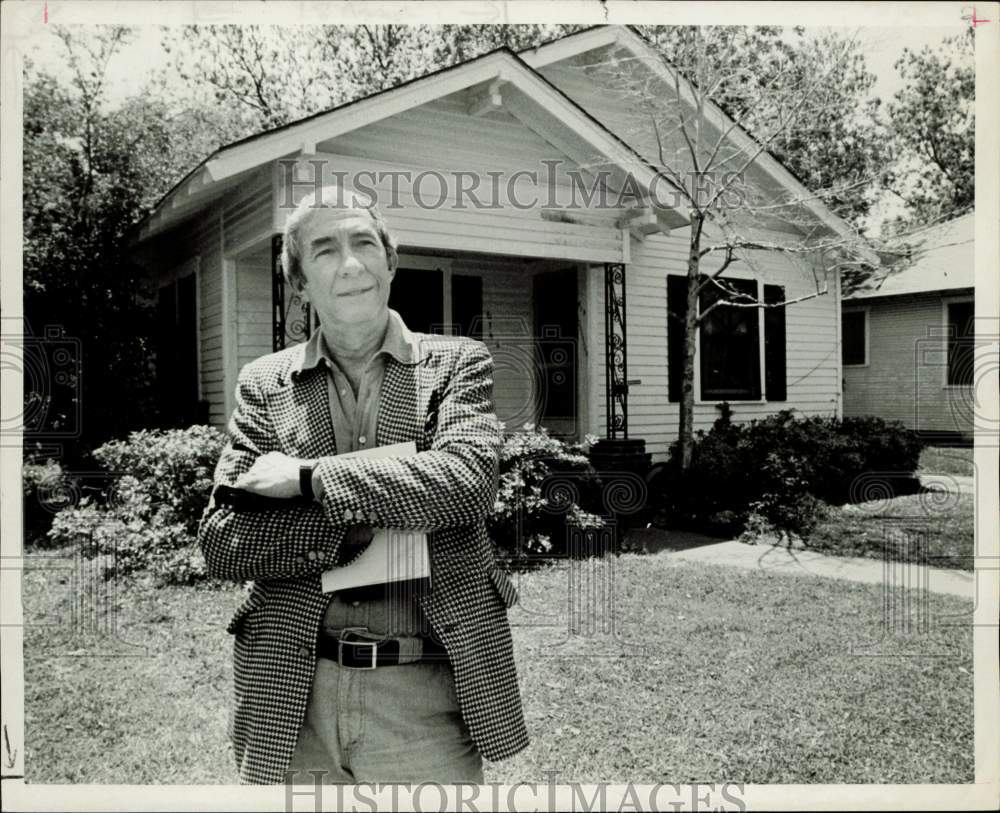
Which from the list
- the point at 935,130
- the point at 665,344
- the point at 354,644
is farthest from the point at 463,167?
the point at 354,644

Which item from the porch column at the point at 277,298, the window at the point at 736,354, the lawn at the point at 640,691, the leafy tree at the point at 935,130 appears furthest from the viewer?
the window at the point at 736,354

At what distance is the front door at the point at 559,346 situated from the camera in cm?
779

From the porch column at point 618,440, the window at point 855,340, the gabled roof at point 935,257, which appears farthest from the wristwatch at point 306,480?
the window at point 855,340

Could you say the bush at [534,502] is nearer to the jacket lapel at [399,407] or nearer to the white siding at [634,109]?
the white siding at [634,109]

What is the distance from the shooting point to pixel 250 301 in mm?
6699

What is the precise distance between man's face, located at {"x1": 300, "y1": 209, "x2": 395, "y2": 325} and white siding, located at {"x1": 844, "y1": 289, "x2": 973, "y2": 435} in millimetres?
1938

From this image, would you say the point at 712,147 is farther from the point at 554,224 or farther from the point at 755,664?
the point at 755,664

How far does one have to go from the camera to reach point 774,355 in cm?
802

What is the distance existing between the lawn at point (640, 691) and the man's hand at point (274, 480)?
1490mm

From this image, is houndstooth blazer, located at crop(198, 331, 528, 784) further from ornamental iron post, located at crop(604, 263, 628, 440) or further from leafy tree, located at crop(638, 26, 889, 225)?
ornamental iron post, located at crop(604, 263, 628, 440)

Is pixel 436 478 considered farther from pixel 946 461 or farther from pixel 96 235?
pixel 96 235

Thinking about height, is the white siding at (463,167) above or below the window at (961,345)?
above

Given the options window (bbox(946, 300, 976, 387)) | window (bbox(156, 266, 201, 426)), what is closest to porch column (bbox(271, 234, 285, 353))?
window (bbox(156, 266, 201, 426))

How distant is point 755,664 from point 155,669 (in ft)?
9.68
